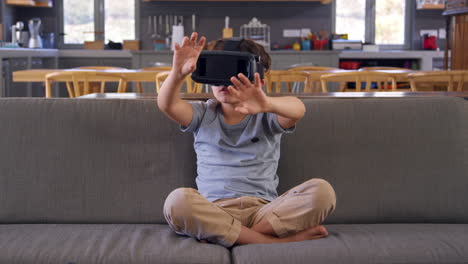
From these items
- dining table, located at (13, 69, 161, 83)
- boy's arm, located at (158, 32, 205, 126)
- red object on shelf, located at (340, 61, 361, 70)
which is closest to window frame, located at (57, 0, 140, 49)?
red object on shelf, located at (340, 61, 361, 70)

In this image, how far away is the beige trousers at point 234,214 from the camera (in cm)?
166

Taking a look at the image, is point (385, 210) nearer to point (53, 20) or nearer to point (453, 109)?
point (453, 109)

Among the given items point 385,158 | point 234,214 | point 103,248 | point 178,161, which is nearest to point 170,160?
point 178,161

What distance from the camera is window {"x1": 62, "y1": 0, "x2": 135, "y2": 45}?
8297 millimetres

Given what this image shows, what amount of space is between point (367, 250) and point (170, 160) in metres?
0.71

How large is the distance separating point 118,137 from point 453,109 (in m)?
1.10

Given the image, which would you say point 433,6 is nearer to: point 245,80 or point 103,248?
point 245,80

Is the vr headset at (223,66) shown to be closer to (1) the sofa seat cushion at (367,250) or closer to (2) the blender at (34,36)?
(1) the sofa seat cushion at (367,250)

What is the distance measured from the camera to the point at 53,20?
8227 mm

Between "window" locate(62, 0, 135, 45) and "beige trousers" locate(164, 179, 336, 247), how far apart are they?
6894 mm

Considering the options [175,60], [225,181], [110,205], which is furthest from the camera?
[110,205]

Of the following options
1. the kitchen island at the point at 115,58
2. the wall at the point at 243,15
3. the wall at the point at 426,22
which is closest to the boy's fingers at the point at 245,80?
the kitchen island at the point at 115,58

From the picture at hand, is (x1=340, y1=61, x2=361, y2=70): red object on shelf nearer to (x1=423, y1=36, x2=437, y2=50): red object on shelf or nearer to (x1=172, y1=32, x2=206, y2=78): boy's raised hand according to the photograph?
(x1=423, y1=36, x2=437, y2=50): red object on shelf

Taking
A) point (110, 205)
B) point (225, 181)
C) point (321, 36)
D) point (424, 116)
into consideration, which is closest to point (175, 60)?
point (225, 181)
